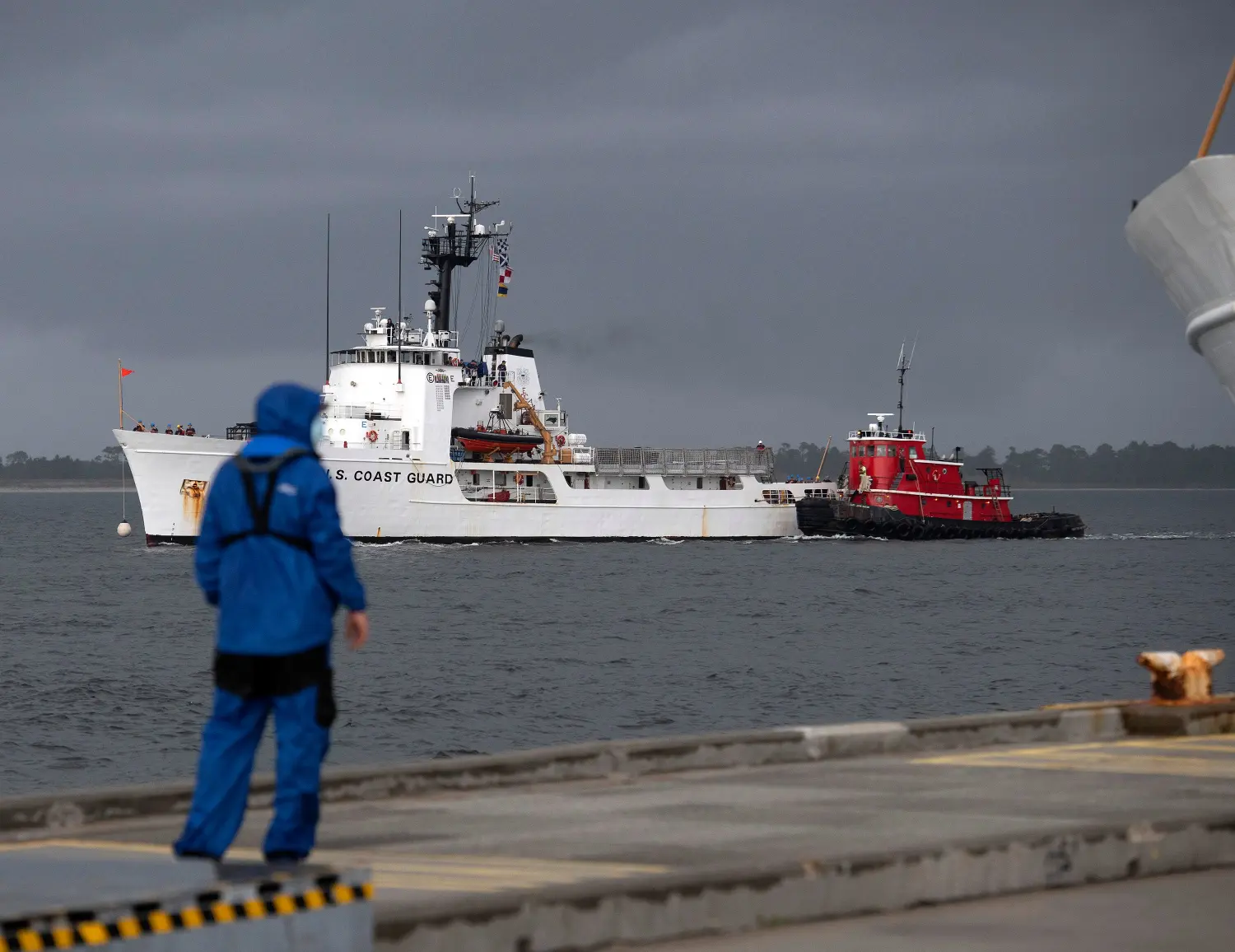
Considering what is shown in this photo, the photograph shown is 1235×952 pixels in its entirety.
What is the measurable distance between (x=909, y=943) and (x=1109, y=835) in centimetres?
106

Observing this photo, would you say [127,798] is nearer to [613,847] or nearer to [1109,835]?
[613,847]

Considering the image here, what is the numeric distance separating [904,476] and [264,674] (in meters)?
57.4

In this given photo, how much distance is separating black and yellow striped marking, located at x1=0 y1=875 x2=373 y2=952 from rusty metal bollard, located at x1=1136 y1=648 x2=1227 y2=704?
5.50m

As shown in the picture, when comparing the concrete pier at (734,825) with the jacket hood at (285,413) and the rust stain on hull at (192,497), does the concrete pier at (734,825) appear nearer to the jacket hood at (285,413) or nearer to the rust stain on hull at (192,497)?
the jacket hood at (285,413)

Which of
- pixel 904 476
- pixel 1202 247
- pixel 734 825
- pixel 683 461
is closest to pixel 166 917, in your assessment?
pixel 734 825

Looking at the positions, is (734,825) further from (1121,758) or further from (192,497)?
(192,497)

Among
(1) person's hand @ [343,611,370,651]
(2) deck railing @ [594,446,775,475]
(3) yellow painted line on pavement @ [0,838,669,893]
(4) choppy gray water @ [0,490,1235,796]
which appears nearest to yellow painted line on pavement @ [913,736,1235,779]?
(3) yellow painted line on pavement @ [0,838,669,893]

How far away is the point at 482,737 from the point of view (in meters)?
19.0

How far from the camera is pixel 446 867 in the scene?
4.90 metres

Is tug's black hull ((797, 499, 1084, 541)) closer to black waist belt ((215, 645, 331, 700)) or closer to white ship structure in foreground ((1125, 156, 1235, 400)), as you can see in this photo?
white ship structure in foreground ((1125, 156, 1235, 400))

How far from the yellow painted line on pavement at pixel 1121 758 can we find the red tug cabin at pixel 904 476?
5258 cm

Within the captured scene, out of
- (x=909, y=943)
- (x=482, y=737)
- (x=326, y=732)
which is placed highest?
(x=326, y=732)

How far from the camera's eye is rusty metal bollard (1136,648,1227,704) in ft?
26.8

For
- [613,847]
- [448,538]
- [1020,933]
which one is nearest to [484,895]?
[613,847]
